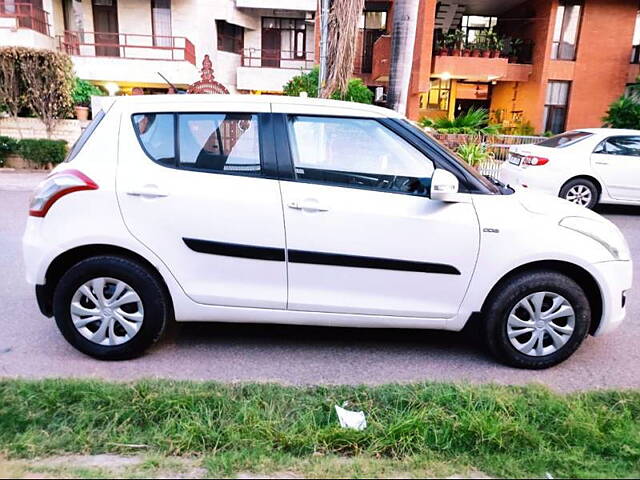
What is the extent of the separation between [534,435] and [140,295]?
2.61 meters

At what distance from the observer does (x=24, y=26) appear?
20.4m

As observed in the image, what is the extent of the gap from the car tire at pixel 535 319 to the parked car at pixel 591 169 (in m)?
6.44

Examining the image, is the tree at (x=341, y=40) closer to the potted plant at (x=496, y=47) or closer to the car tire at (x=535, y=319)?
the car tire at (x=535, y=319)

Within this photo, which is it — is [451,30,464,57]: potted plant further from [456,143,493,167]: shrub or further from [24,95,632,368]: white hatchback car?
[24,95,632,368]: white hatchback car

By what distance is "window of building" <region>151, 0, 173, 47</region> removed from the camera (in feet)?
75.5

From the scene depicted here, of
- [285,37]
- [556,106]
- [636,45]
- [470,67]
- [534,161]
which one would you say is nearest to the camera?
[534,161]

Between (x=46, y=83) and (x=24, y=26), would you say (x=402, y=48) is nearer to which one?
(x=46, y=83)

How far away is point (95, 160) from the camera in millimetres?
3506

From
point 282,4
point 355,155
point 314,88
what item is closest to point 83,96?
point 314,88

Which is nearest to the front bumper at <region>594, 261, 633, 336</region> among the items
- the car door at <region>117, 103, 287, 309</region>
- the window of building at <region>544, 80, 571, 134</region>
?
the car door at <region>117, 103, 287, 309</region>

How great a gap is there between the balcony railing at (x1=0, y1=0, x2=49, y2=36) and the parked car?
20.5 metres

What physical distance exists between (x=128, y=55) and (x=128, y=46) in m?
0.39

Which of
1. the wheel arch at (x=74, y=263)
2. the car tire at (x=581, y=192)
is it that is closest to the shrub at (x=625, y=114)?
the car tire at (x=581, y=192)

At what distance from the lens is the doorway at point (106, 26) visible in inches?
896
